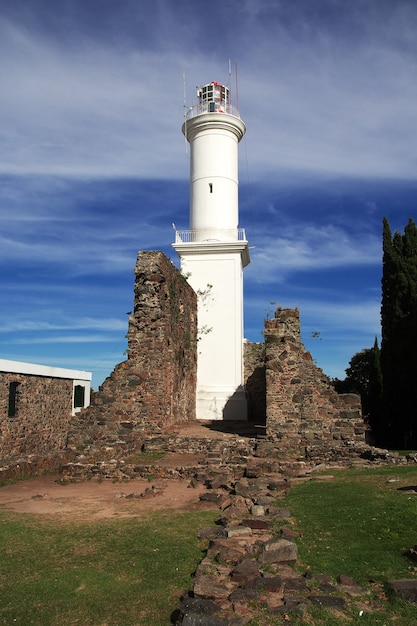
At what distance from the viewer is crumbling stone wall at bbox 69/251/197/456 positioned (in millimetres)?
14719

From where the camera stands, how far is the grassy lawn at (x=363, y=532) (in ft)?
16.8

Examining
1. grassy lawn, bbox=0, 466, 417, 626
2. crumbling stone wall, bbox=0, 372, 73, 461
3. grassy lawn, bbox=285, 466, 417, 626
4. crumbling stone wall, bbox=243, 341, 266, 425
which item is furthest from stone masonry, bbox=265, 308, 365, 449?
crumbling stone wall, bbox=0, 372, 73, 461

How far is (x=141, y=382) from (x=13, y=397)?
694 cm

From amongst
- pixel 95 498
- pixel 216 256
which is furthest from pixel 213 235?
pixel 95 498

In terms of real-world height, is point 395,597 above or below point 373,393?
below

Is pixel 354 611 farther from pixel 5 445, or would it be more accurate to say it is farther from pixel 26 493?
pixel 5 445

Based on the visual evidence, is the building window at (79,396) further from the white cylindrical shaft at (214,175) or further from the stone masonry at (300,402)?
the stone masonry at (300,402)

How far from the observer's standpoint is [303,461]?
13.9 meters

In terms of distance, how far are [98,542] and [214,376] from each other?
14.4m

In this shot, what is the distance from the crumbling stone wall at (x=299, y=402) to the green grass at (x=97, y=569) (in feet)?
24.6

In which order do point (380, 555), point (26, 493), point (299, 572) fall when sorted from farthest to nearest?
1. point (26, 493)
2. point (380, 555)
3. point (299, 572)

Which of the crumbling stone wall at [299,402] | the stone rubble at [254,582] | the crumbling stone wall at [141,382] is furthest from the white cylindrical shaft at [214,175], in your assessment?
the stone rubble at [254,582]

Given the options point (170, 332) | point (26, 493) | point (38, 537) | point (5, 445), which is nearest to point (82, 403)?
point (5, 445)

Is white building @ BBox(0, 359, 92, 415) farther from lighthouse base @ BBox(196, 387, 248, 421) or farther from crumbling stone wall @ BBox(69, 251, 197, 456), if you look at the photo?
lighthouse base @ BBox(196, 387, 248, 421)
